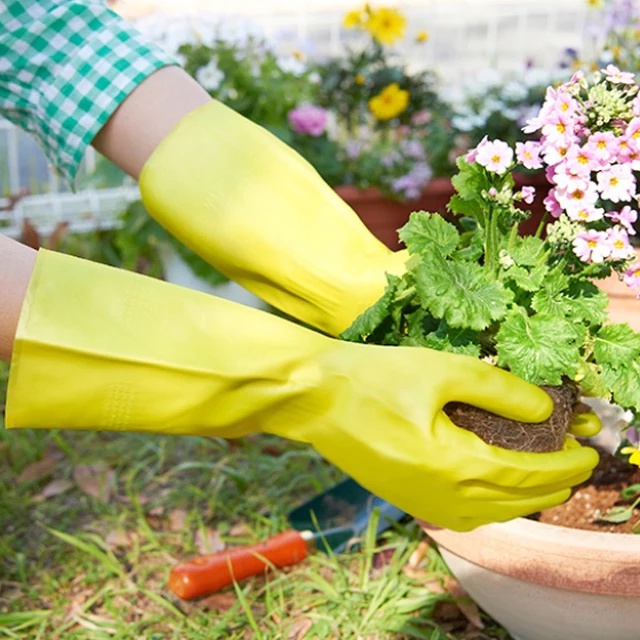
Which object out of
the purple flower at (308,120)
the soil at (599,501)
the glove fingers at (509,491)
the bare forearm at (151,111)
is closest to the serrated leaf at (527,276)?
the glove fingers at (509,491)

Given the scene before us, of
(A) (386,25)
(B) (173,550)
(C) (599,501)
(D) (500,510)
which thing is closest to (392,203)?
(A) (386,25)

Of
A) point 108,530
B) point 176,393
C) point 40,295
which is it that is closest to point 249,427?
point 176,393

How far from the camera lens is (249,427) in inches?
47.3

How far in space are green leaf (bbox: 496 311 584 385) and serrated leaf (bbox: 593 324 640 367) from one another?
52mm

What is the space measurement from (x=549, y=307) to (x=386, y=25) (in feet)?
7.34

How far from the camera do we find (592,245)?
47.4 inches

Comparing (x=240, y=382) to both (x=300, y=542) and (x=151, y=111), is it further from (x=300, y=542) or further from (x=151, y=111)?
(x=300, y=542)

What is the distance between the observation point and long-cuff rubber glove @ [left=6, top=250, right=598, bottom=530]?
3.63 ft

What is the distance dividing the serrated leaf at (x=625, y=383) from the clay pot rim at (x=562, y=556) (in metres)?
0.19

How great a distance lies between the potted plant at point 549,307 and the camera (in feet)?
3.96

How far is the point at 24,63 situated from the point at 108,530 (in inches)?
37.3

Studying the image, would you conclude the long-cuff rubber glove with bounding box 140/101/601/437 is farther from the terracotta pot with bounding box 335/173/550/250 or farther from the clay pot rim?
the terracotta pot with bounding box 335/173/550/250

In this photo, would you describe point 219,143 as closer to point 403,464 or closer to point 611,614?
point 403,464

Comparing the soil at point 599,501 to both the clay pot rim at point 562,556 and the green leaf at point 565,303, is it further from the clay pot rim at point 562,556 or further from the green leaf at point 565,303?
the green leaf at point 565,303
